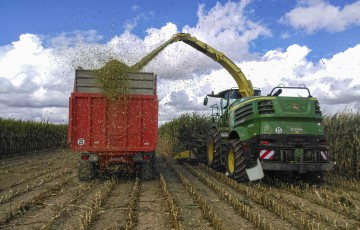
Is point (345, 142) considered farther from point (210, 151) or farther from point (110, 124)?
point (110, 124)

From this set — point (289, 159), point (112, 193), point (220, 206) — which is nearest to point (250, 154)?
point (289, 159)

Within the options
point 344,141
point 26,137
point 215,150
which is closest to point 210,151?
point 215,150

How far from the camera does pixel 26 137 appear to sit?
23328 millimetres

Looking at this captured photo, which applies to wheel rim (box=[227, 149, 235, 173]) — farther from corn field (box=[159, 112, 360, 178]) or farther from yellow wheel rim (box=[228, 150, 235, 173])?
corn field (box=[159, 112, 360, 178])

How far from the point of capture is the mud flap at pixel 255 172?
29.3 ft

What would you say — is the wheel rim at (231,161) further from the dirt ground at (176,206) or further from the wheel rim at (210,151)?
the wheel rim at (210,151)

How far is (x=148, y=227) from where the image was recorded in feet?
18.0

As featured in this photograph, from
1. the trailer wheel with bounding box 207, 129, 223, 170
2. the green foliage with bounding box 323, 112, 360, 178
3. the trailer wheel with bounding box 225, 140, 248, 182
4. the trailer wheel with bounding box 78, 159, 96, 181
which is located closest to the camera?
the trailer wheel with bounding box 225, 140, 248, 182

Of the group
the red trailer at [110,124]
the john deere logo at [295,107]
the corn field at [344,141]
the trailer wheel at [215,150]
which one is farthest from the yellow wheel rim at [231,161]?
the corn field at [344,141]

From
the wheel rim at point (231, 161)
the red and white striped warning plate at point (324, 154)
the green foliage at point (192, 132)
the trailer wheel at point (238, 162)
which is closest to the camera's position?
the red and white striped warning plate at point (324, 154)

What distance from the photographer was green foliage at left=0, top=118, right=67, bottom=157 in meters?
20.4

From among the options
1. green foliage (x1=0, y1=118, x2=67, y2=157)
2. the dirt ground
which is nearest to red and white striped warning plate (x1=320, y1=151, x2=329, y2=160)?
the dirt ground

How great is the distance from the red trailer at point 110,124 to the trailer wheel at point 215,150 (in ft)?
9.03

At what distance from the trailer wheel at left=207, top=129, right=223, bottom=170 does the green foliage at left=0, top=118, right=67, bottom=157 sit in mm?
12605
